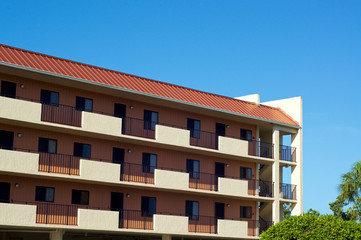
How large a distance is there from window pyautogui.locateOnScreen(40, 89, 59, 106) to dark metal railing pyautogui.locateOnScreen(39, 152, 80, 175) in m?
3.42

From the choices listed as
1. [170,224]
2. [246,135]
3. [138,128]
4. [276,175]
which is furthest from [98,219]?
[276,175]

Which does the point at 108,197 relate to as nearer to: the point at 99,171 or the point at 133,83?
the point at 99,171

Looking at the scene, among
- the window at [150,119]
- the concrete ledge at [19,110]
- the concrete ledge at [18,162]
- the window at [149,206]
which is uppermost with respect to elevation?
the window at [150,119]

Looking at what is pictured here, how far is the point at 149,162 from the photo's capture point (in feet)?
150

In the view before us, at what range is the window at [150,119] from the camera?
45.9 m

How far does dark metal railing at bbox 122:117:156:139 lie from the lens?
1754 inches

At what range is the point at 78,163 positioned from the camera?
136ft

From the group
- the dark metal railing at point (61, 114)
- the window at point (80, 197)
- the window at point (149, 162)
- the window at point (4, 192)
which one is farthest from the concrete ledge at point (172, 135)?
the window at point (4, 192)

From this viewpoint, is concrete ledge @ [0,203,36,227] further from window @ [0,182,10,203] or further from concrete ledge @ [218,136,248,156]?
concrete ledge @ [218,136,248,156]

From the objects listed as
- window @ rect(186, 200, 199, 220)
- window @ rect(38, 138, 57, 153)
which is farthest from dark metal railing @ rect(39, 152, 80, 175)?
window @ rect(186, 200, 199, 220)

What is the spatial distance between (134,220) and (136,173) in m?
3.23

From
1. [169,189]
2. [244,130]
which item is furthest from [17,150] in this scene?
[244,130]

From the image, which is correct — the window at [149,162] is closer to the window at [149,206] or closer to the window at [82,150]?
the window at [149,206]

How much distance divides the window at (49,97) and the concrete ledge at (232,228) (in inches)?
592
